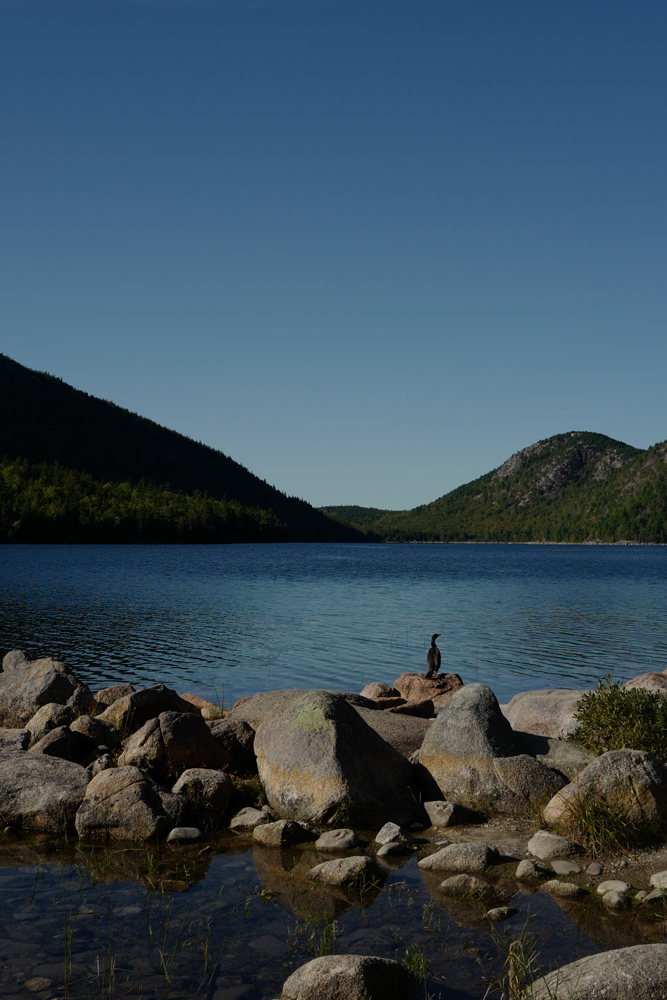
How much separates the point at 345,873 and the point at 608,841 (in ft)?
10.9

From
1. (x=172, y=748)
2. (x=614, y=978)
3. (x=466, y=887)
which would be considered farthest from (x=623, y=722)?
(x=172, y=748)

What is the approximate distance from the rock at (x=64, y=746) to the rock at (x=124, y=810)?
6.86 feet

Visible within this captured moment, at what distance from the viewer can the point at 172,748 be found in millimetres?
11531

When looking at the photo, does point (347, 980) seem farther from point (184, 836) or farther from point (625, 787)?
point (625, 787)

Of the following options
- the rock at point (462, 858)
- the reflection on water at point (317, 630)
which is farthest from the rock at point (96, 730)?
the reflection on water at point (317, 630)

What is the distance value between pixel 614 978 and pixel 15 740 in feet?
35.3

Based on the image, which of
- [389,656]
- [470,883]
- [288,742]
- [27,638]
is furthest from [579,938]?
[27,638]

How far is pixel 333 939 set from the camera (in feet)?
23.6

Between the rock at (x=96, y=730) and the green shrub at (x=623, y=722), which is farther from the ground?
the green shrub at (x=623, y=722)

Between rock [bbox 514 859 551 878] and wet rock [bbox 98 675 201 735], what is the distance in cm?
710

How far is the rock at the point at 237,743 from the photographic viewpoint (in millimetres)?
12430

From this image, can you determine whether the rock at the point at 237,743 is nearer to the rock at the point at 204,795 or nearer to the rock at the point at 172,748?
the rock at the point at 172,748

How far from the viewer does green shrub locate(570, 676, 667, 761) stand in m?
11.3

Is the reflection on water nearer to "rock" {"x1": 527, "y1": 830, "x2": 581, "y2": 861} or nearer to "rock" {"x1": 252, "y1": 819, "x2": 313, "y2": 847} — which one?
"rock" {"x1": 252, "y1": 819, "x2": 313, "y2": 847}
